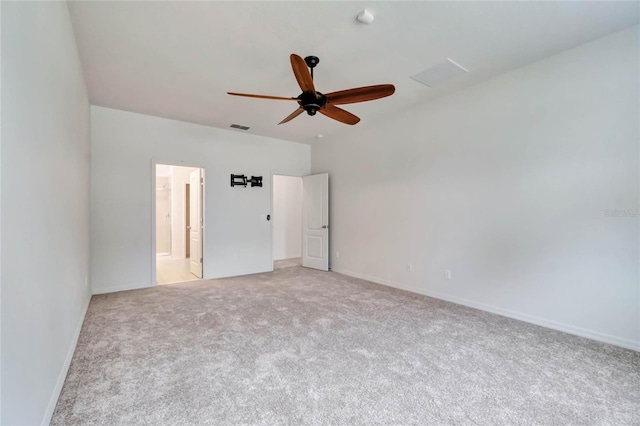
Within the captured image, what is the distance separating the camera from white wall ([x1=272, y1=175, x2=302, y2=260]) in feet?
25.5

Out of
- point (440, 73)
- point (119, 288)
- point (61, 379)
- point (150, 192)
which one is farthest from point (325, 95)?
point (119, 288)

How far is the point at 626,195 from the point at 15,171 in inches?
176

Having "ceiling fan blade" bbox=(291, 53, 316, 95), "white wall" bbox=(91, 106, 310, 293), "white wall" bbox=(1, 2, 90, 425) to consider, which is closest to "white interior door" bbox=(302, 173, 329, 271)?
"white wall" bbox=(91, 106, 310, 293)

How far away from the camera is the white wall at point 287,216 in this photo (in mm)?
7777

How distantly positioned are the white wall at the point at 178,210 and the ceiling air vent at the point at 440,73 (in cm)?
644

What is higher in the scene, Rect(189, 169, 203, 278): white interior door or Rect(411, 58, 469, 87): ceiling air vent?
Rect(411, 58, 469, 87): ceiling air vent

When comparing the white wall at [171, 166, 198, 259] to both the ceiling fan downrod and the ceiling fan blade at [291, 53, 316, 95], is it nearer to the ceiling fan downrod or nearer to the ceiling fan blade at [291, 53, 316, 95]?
the ceiling fan downrod

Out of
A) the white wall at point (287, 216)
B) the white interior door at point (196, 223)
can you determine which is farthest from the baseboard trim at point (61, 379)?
the white wall at point (287, 216)

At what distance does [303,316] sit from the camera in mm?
3492

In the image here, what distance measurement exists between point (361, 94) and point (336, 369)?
2367 millimetres

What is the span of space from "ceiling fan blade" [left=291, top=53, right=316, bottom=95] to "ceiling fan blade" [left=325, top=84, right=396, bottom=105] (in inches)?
10.1

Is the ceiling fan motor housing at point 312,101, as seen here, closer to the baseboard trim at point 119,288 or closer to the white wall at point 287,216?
the baseboard trim at point 119,288

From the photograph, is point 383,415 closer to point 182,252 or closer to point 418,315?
point 418,315

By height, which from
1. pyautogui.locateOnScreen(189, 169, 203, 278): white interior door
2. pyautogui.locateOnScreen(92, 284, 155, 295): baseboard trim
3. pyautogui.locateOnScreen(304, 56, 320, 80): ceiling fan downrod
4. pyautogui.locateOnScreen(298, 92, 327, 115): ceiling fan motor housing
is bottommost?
pyautogui.locateOnScreen(92, 284, 155, 295): baseboard trim
